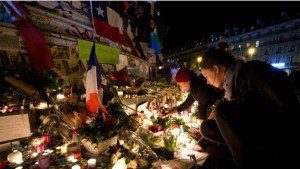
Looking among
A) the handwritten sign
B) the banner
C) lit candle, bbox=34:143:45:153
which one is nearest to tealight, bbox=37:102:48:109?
the handwritten sign

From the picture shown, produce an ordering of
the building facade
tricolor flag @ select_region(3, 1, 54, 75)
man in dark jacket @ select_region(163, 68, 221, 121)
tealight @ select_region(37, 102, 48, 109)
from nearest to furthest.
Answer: tealight @ select_region(37, 102, 48, 109)
man in dark jacket @ select_region(163, 68, 221, 121)
tricolor flag @ select_region(3, 1, 54, 75)
the building facade

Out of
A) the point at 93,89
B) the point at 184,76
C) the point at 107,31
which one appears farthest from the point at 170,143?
the point at 107,31

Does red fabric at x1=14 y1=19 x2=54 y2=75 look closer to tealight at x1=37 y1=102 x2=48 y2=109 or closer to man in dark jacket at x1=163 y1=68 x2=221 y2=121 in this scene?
tealight at x1=37 y1=102 x2=48 y2=109

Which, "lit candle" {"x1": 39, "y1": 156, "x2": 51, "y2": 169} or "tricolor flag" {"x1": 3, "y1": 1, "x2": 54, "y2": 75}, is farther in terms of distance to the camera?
"tricolor flag" {"x1": 3, "y1": 1, "x2": 54, "y2": 75}

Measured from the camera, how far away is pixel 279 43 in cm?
4862

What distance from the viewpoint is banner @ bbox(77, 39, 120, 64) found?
7457mm

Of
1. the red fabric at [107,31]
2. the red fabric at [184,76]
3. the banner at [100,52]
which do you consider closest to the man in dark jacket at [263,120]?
the red fabric at [184,76]

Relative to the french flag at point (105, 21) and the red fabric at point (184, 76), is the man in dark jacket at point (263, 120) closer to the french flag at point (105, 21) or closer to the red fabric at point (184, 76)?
the red fabric at point (184, 76)

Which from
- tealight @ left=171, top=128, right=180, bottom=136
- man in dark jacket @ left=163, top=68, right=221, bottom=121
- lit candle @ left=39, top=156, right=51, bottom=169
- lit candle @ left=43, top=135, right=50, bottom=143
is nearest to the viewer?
lit candle @ left=39, top=156, right=51, bottom=169

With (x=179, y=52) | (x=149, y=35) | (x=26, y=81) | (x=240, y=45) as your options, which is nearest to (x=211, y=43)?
(x=240, y=45)

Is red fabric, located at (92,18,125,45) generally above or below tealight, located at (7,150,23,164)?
above

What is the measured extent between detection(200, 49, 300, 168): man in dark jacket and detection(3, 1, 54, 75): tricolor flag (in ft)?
15.6

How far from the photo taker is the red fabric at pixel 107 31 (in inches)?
338

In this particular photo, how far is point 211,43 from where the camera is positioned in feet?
250
